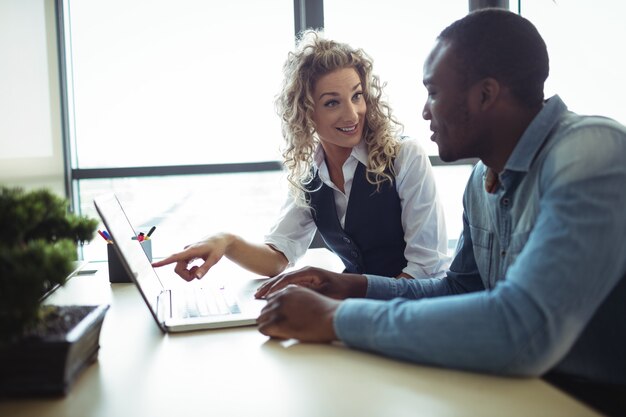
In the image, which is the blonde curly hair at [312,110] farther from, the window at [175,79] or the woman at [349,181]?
the window at [175,79]

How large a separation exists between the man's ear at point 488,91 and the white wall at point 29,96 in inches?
99.8

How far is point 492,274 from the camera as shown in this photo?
121 centimetres

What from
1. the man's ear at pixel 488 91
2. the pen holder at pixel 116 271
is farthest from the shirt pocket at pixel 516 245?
the pen holder at pixel 116 271

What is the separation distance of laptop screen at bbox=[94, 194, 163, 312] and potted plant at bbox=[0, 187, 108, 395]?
183 mm

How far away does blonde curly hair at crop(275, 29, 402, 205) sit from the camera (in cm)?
182

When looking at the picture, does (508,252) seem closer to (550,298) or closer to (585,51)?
(550,298)

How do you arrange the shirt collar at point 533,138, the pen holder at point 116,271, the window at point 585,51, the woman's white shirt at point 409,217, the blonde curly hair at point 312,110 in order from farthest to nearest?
the window at point 585,51, the blonde curly hair at point 312,110, the woman's white shirt at point 409,217, the pen holder at point 116,271, the shirt collar at point 533,138

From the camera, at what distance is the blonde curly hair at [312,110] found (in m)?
1.82

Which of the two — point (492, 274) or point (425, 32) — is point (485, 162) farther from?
point (425, 32)

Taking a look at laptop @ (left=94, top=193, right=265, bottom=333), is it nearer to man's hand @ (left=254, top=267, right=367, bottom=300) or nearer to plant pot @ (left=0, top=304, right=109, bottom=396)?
man's hand @ (left=254, top=267, right=367, bottom=300)

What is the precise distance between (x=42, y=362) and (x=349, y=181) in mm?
1206

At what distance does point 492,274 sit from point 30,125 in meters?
2.77

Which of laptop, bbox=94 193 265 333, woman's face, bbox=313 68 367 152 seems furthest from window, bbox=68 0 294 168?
laptop, bbox=94 193 265 333

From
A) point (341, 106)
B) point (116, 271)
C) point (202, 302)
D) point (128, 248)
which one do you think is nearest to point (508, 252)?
point (202, 302)
